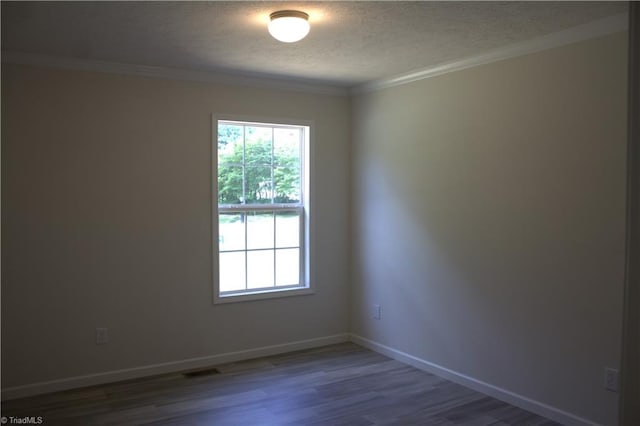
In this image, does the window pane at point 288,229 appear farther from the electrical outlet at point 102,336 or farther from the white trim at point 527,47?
the electrical outlet at point 102,336

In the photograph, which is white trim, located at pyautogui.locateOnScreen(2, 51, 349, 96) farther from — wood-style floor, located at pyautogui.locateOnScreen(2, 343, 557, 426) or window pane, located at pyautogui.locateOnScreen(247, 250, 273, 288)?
wood-style floor, located at pyautogui.locateOnScreen(2, 343, 557, 426)

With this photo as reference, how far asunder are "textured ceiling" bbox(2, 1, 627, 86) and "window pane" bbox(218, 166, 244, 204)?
2.85ft

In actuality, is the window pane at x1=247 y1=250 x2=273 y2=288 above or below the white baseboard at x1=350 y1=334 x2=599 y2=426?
above

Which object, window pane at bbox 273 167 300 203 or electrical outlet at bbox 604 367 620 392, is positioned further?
window pane at bbox 273 167 300 203

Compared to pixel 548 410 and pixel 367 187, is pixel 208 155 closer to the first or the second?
pixel 367 187

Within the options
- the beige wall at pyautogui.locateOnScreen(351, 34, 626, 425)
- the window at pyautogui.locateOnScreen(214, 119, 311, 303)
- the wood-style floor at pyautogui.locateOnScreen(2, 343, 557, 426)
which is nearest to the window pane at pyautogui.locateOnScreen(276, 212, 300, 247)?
the window at pyautogui.locateOnScreen(214, 119, 311, 303)

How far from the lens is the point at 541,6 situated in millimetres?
2867

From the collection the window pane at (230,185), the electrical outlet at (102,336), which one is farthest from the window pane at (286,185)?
the electrical outlet at (102,336)

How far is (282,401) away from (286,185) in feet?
6.46

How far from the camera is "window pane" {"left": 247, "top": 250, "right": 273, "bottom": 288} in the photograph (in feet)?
15.9

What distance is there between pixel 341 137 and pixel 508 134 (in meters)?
1.83

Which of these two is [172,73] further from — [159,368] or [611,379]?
[611,379]

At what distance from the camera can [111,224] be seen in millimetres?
4168

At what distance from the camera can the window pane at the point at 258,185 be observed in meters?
4.82
